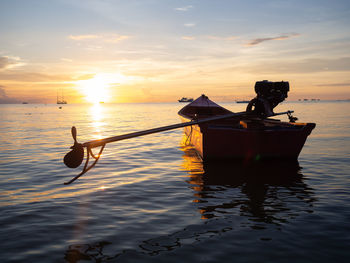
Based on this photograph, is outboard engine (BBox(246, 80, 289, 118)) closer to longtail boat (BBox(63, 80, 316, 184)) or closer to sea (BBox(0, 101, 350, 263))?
longtail boat (BBox(63, 80, 316, 184))

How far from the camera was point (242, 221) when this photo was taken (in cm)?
628

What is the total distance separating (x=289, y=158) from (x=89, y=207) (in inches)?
336

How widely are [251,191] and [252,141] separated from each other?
10.5 ft

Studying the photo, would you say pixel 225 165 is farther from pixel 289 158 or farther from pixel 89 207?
pixel 89 207

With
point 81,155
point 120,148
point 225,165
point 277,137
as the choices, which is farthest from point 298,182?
point 120,148

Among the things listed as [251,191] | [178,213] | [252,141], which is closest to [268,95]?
[252,141]

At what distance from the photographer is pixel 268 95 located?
10.9m

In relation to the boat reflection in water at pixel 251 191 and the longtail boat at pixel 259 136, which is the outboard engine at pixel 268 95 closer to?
the longtail boat at pixel 259 136

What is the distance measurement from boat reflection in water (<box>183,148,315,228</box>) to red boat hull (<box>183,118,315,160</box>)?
49 cm

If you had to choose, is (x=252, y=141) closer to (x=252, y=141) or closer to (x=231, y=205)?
(x=252, y=141)

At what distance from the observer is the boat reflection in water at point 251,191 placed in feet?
22.1

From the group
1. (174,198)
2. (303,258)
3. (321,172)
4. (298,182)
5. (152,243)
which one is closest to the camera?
(303,258)

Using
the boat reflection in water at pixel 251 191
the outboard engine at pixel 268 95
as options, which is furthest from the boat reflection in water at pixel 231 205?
the outboard engine at pixel 268 95

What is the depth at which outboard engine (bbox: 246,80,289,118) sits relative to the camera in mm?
10742
